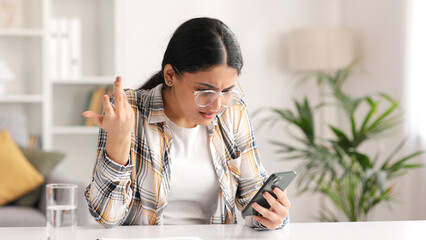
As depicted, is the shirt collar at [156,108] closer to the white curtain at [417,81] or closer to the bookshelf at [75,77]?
the white curtain at [417,81]


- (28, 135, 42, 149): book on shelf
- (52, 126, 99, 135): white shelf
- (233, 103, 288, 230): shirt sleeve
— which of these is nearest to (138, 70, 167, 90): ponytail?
(233, 103, 288, 230): shirt sleeve

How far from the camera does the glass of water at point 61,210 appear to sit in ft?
3.55

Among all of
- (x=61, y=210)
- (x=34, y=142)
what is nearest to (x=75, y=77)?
(x=34, y=142)

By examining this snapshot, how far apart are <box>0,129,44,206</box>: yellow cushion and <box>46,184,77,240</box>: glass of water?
211 centimetres

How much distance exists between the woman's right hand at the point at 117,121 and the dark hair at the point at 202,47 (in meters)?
0.25

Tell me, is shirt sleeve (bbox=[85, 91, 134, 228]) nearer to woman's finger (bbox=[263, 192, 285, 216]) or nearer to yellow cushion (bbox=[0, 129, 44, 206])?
woman's finger (bbox=[263, 192, 285, 216])

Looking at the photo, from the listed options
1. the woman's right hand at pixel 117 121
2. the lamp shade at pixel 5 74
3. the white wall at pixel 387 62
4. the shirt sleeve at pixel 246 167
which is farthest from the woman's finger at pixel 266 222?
the lamp shade at pixel 5 74

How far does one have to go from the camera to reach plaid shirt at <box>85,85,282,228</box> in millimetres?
1531

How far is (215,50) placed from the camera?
159cm

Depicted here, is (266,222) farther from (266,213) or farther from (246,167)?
(246,167)

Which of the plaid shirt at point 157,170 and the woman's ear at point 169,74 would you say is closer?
the plaid shirt at point 157,170

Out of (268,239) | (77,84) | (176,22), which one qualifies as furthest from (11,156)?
(268,239)

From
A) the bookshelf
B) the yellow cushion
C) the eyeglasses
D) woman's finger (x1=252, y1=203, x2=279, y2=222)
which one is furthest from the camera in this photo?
the bookshelf

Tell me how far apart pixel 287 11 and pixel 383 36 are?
72 centimetres
